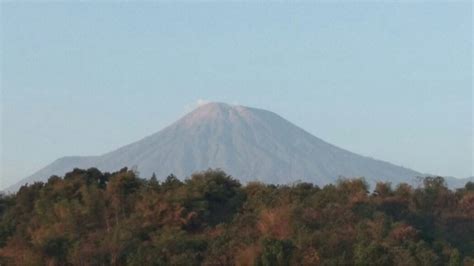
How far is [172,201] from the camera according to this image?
35.8 meters

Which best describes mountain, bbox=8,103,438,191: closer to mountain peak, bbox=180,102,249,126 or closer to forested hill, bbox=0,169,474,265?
mountain peak, bbox=180,102,249,126

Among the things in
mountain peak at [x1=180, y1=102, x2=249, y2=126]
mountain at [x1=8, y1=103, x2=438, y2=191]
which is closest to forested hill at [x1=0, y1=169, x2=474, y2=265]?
mountain at [x1=8, y1=103, x2=438, y2=191]

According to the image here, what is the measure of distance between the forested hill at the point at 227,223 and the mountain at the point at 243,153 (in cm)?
8402

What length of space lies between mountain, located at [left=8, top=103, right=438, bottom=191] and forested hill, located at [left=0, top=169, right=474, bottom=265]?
8402 centimetres

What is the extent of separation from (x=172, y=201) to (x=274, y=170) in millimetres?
96128

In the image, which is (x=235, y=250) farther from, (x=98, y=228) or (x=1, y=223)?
(x=1, y=223)

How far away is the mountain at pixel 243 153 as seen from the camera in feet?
433

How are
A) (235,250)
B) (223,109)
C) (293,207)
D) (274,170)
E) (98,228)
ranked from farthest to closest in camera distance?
(223,109) < (274,170) < (98,228) < (293,207) < (235,250)

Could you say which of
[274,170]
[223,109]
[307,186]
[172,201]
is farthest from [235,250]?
[223,109]

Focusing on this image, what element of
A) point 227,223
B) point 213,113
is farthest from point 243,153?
point 227,223

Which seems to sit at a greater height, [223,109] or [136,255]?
[223,109]

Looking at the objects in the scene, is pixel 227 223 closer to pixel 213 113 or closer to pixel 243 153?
pixel 243 153

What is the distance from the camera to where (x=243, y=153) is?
139 metres

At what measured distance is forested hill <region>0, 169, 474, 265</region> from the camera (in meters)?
30.2
